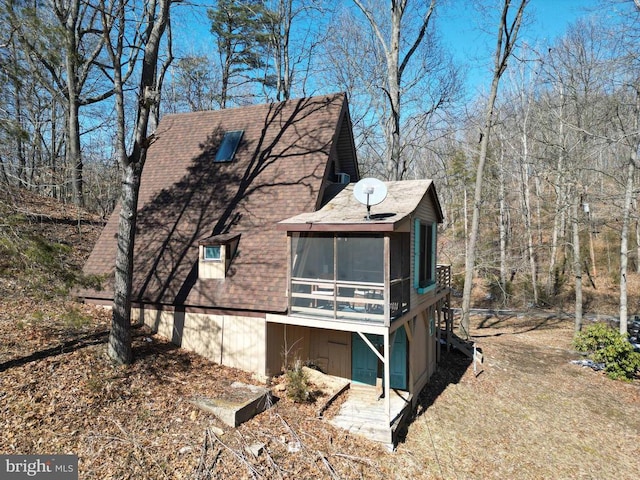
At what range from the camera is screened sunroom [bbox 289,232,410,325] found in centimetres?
864

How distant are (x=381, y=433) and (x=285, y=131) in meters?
9.76

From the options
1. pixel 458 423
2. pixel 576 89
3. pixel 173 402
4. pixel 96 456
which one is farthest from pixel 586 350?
pixel 96 456

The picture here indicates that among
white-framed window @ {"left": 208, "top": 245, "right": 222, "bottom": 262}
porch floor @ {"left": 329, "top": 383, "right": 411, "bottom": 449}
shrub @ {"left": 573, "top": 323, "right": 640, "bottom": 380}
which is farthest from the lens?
shrub @ {"left": 573, "top": 323, "right": 640, "bottom": 380}

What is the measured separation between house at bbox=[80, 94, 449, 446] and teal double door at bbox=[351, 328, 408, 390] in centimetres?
3

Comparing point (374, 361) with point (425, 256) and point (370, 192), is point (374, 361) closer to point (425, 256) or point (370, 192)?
point (425, 256)

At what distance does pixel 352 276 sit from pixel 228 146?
6350 millimetres

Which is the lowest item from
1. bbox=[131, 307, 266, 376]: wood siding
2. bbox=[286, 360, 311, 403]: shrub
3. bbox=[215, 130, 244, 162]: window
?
bbox=[286, 360, 311, 403]: shrub

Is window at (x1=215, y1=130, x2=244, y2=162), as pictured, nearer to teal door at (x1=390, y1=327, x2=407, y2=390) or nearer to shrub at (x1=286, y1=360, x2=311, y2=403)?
shrub at (x1=286, y1=360, x2=311, y2=403)

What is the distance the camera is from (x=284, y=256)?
10.2 meters

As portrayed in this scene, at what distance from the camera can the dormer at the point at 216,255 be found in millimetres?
10422

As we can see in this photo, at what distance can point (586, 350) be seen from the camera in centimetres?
1554

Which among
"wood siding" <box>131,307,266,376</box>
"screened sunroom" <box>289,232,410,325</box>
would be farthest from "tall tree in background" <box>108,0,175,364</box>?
"screened sunroom" <box>289,232,410,325</box>

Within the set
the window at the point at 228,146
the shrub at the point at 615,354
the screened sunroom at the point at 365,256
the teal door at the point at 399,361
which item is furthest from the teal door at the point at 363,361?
the shrub at the point at 615,354

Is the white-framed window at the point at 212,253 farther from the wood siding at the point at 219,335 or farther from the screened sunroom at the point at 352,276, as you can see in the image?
the screened sunroom at the point at 352,276
